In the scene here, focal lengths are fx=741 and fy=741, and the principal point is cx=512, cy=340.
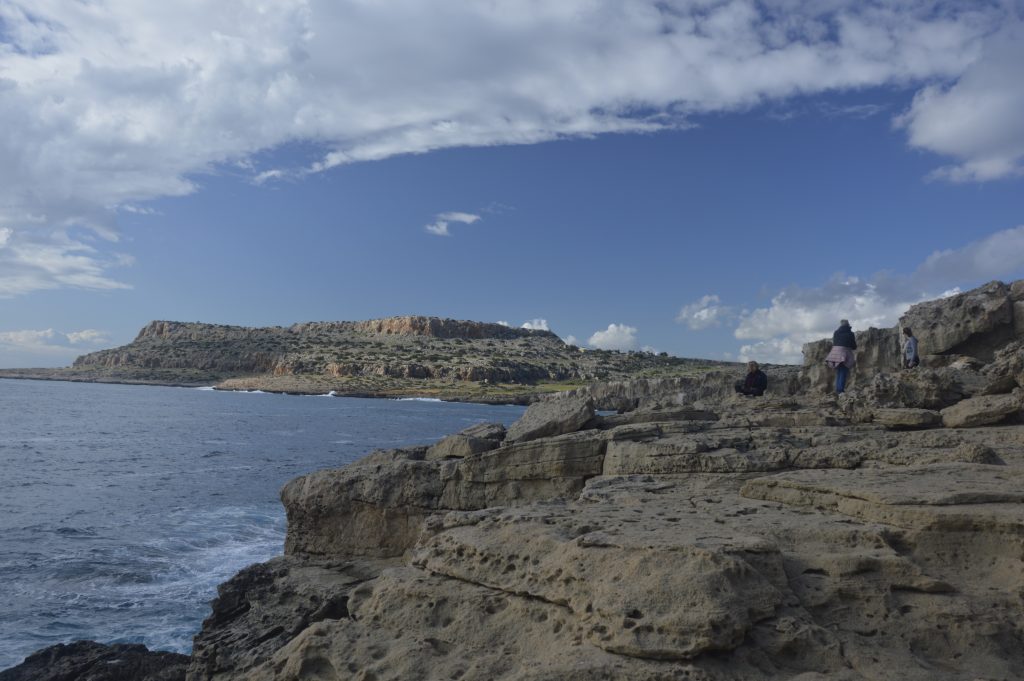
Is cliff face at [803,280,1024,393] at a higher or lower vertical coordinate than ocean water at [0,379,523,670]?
higher

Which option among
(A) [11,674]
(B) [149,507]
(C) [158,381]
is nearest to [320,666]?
(A) [11,674]

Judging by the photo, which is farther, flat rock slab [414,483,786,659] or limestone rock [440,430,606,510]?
limestone rock [440,430,606,510]

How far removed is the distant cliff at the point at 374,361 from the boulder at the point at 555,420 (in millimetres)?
80480

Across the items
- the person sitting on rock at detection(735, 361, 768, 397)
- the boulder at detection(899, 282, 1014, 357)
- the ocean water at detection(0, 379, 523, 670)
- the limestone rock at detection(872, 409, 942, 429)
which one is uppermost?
the boulder at detection(899, 282, 1014, 357)

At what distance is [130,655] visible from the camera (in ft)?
37.8

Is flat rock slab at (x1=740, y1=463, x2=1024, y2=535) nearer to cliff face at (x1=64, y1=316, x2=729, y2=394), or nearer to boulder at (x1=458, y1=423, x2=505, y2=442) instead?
boulder at (x1=458, y1=423, x2=505, y2=442)

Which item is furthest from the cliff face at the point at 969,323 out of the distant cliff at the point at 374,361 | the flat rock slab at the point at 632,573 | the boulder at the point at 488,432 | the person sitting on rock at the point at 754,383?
the distant cliff at the point at 374,361

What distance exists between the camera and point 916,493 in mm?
7602

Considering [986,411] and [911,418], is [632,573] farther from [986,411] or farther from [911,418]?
[986,411]

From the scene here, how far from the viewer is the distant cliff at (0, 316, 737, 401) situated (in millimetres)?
113875


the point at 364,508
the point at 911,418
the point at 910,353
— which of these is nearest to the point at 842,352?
the point at 910,353

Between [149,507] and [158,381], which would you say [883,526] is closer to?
[149,507]

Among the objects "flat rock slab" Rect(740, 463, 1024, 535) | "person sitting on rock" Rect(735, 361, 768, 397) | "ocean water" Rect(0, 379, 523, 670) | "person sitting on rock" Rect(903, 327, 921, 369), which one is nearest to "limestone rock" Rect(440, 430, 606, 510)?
"flat rock slab" Rect(740, 463, 1024, 535)

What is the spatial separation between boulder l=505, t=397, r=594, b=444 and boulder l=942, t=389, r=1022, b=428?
590cm
